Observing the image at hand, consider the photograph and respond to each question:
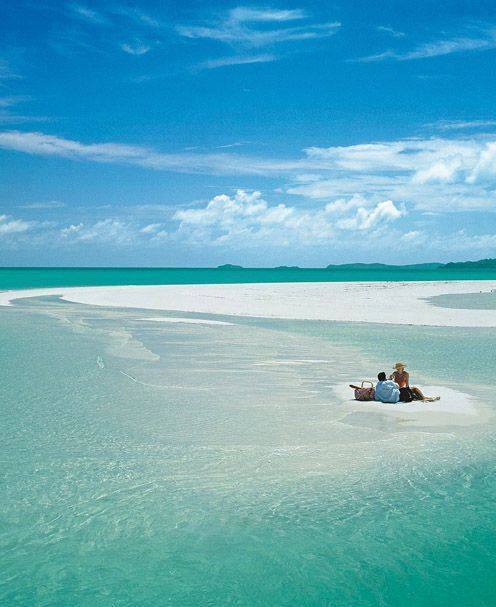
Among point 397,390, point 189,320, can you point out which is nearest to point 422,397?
point 397,390

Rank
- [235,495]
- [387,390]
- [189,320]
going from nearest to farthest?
[235,495], [387,390], [189,320]

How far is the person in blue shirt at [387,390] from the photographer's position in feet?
50.7

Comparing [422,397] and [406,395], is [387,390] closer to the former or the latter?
[406,395]

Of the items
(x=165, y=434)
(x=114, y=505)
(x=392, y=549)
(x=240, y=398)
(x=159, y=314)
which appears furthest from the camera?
(x=159, y=314)

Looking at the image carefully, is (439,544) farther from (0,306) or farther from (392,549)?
(0,306)

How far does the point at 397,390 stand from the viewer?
15484mm

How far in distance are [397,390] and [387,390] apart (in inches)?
9.1

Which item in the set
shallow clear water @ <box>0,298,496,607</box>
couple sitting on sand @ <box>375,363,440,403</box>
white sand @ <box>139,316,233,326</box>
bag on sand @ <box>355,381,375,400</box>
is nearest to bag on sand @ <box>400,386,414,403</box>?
couple sitting on sand @ <box>375,363,440,403</box>

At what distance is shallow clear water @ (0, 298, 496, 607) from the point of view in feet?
24.3

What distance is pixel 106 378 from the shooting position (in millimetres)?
19078

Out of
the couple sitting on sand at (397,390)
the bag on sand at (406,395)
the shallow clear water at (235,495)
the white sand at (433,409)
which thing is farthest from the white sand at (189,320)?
the bag on sand at (406,395)

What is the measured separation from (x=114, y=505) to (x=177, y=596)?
258cm

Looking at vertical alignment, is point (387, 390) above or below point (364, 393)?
above

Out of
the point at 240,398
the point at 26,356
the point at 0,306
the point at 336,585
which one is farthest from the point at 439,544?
the point at 0,306
